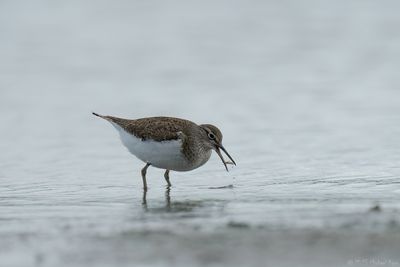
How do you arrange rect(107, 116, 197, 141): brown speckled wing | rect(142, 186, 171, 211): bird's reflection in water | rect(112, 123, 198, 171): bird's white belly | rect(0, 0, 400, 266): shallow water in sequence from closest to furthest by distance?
rect(0, 0, 400, 266): shallow water
rect(142, 186, 171, 211): bird's reflection in water
rect(112, 123, 198, 171): bird's white belly
rect(107, 116, 197, 141): brown speckled wing

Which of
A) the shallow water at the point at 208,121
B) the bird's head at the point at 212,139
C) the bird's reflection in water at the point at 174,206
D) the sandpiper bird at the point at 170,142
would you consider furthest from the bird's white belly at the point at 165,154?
the bird's reflection in water at the point at 174,206

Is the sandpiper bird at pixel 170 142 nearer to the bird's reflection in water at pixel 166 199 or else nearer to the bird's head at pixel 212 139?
the bird's head at pixel 212 139

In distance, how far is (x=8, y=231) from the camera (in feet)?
29.2

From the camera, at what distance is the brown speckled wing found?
1207 cm

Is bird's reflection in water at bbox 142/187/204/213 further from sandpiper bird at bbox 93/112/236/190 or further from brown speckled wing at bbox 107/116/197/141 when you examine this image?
brown speckled wing at bbox 107/116/197/141

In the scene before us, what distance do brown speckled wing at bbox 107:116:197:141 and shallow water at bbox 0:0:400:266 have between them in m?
0.67

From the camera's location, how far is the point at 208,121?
15883mm

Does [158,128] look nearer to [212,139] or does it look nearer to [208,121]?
[212,139]

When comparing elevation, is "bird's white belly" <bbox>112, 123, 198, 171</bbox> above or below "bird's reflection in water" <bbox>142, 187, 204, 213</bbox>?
above

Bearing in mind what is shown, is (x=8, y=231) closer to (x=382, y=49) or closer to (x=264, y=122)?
(x=264, y=122)

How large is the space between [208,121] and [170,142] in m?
3.92

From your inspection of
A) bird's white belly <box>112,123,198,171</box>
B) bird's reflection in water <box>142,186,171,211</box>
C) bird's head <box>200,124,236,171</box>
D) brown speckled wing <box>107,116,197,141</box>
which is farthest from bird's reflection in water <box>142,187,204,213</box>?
bird's head <box>200,124,236,171</box>

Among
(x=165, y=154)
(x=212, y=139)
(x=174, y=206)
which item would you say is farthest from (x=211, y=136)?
(x=174, y=206)

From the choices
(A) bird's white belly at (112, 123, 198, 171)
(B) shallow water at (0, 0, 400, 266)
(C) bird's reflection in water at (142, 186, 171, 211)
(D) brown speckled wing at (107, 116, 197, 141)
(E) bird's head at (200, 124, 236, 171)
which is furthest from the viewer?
(E) bird's head at (200, 124, 236, 171)
